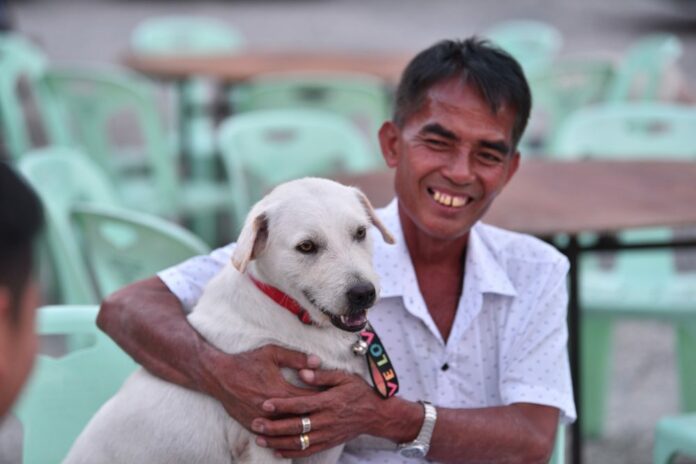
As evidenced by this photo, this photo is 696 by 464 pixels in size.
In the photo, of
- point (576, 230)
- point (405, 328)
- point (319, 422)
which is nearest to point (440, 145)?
point (405, 328)

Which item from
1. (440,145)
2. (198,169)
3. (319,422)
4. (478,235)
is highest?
(440,145)

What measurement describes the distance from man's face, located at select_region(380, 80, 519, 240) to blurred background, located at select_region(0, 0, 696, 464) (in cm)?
124

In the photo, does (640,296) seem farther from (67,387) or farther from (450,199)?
(67,387)

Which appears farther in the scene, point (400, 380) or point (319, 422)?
point (400, 380)

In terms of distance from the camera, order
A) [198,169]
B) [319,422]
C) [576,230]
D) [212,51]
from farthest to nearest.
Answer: [212,51] < [198,169] < [576,230] < [319,422]

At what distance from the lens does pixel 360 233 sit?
2148mm

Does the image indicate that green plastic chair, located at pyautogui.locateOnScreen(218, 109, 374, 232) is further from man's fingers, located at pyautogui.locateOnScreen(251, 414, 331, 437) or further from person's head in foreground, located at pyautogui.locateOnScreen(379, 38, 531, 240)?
man's fingers, located at pyautogui.locateOnScreen(251, 414, 331, 437)

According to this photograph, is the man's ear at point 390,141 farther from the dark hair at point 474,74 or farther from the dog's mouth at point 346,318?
the dog's mouth at point 346,318

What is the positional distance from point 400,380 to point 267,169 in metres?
2.97

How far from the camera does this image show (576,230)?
3459mm

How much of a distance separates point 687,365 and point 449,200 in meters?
2.34

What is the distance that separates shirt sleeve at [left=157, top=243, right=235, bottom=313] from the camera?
247 centimetres

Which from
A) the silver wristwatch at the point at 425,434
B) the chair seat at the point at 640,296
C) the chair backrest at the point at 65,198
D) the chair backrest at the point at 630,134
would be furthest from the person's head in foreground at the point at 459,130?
the chair backrest at the point at 630,134

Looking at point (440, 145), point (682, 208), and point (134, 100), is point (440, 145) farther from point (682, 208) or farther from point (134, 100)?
point (134, 100)
